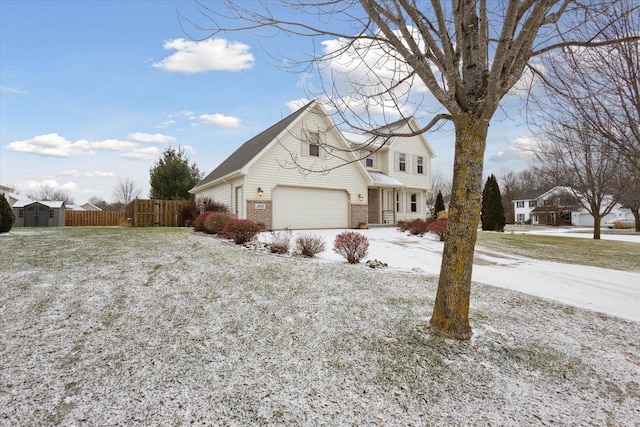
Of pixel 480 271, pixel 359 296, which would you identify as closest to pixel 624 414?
pixel 359 296

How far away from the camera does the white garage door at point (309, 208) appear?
609 inches

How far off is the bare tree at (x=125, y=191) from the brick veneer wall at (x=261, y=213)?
3972cm

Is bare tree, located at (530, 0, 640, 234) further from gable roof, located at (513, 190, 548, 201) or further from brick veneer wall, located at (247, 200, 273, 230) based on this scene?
gable roof, located at (513, 190, 548, 201)

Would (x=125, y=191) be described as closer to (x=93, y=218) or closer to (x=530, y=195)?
(x=93, y=218)

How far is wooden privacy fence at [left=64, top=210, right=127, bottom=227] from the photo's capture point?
1078 inches

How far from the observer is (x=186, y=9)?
3.60m

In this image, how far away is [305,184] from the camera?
1594cm

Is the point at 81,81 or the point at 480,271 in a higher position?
the point at 81,81

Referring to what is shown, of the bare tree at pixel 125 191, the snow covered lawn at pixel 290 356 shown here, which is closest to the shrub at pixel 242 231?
the snow covered lawn at pixel 290 356

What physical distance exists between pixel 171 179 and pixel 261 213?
15061 mm

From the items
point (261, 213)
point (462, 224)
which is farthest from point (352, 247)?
point (261, 213)

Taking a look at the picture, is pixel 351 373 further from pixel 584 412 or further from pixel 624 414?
pixel 624 414

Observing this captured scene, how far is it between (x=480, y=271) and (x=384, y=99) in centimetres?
547

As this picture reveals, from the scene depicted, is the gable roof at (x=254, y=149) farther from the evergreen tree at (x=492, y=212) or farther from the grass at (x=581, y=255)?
the evergreen tree at (x=492, y=212)
